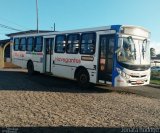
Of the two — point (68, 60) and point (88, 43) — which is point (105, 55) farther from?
point (68, 60)

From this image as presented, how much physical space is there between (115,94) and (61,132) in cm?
702

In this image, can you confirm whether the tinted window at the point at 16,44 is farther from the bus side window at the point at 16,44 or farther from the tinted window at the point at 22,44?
the tinted window at the point at 22,44

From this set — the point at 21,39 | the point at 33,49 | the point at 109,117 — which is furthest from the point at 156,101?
the point at 21,39

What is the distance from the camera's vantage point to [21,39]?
22.8m

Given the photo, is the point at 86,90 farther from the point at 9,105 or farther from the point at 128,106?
the point at 9,105

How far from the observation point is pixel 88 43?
49.9ft

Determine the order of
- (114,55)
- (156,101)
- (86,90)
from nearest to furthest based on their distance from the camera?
(156,101), (114,55), (86,90)

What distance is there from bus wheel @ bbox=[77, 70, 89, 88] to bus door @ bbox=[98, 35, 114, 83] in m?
1.16

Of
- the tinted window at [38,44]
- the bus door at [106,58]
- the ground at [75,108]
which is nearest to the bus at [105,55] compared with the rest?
the bus door at [106,58]

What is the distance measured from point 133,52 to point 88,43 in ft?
7.95

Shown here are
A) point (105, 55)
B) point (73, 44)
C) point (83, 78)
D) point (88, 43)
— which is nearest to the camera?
point (105, 55)

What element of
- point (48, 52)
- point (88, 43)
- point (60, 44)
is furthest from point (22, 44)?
point (88, 43)

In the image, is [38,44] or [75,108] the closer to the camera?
[75,108]

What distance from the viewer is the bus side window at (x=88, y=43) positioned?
48.9 feet
